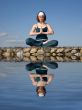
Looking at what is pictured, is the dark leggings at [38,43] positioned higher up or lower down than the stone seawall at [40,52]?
higher up

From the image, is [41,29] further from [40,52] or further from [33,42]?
[40,52]

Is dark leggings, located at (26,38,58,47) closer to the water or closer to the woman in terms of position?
the woman

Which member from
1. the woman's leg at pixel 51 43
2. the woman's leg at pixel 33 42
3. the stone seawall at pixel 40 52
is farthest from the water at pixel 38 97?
the stone seawall at pixel 40 52

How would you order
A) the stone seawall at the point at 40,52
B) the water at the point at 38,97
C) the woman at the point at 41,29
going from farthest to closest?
the stone seawall at the point at 40,52
the woman at the point at 41,29
the water at the point at 38,97

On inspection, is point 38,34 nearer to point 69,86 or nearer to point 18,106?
point 69,86

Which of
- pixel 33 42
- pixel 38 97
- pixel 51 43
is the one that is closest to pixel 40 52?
pixel 51 43

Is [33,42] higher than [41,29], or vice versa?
[41,29]

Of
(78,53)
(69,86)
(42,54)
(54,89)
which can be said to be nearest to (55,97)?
(54,89)

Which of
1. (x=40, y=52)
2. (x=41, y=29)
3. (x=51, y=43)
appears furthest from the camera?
(x=40, y=52)

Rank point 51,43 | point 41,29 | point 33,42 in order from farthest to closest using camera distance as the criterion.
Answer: point 51,43
point 33,42
point 41,29

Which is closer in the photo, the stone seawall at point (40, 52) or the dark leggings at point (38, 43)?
the dark leggings at point (38, 43)

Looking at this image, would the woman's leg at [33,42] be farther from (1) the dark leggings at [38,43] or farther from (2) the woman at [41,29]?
(2) the woman at [41,29]

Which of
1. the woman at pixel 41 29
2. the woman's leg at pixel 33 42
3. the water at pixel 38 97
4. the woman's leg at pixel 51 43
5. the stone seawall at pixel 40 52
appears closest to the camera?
the water at pixel 38 97

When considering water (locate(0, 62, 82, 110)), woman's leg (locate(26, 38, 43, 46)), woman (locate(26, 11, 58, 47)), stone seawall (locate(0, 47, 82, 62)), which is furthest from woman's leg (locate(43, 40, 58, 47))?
water (locate(0, 62, 82, 110))
